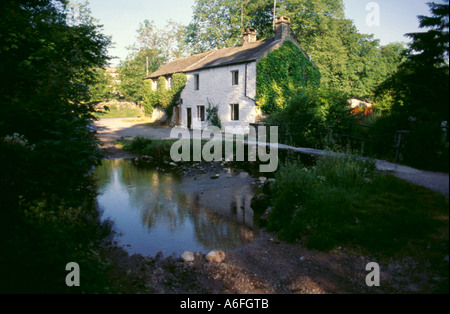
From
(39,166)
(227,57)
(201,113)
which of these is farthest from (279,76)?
(39,166)

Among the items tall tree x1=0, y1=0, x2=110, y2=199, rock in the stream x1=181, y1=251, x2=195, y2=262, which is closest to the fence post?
rock in the stream x1=181, y1=251, x2=195, y2=262

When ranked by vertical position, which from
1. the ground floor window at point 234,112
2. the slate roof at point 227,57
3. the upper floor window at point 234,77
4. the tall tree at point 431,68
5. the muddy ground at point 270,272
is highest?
the slate roof at point 227,57

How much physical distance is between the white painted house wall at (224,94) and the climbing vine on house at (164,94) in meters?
0.84

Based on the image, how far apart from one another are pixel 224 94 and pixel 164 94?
1021cm

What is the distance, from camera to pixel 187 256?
19.2 feet

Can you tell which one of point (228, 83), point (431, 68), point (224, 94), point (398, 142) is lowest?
point (398, 142)

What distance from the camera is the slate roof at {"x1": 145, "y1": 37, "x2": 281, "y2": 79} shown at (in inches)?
912

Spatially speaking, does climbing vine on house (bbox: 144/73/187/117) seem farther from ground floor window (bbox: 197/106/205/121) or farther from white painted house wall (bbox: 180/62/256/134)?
ground floor window (bbox: 197/106/205/121)

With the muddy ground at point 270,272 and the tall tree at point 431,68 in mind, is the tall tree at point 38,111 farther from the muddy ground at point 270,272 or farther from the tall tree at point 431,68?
the tall tree at point 431,68

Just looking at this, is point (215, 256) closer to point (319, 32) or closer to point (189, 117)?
point (189, 117)

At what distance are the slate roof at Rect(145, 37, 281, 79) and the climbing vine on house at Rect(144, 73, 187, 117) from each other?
2.70 ft

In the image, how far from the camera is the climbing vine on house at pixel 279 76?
73.4ft

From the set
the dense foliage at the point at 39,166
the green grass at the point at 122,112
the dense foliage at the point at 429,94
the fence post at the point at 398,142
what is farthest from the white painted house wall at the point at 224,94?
the dense foliage at the point at 429,94
